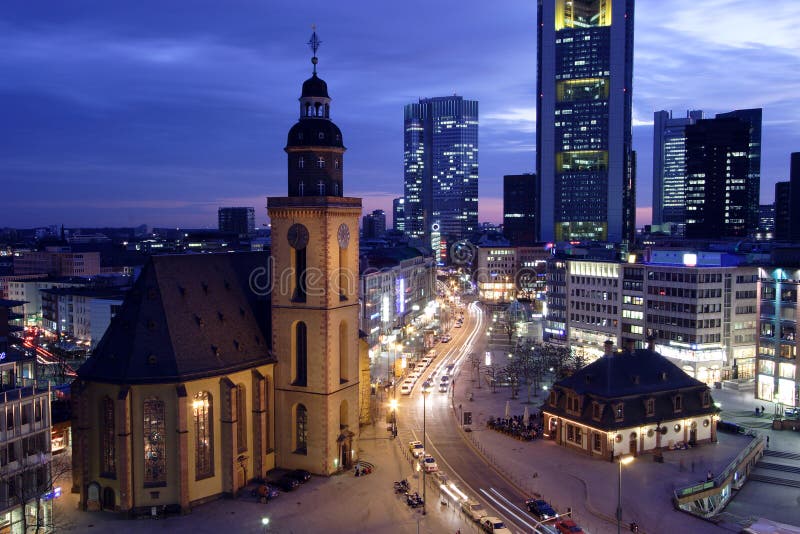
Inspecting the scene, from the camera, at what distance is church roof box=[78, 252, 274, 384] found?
57156 mm

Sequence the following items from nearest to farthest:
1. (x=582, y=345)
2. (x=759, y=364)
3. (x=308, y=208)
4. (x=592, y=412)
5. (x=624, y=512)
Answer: (x=624, y=512)
(x=308, y=208)
(x=592, y=412)
(x=759, y=364)
(x=582, y=345)

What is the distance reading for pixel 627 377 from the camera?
74812 mm

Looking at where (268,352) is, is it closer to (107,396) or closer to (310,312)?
(310,312)

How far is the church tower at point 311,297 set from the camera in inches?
2530

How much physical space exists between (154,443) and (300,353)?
49.0 feet

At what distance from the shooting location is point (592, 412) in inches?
2832

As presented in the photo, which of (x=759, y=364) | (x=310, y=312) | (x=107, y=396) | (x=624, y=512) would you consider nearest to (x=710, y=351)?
(x=759, y=364)

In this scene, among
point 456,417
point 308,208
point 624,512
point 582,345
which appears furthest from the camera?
point 582,345

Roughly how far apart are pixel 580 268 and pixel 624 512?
270 ft

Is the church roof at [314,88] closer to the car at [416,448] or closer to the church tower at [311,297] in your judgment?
the church tower at [311,297]

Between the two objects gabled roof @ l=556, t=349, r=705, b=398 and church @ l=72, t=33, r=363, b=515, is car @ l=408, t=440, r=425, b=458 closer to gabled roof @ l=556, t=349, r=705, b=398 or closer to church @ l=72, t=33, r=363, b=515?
church @ l=72, t=33, r=363, b=515

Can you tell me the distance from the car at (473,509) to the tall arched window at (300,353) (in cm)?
1829

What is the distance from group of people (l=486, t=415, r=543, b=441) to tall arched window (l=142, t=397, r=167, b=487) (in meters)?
36.5

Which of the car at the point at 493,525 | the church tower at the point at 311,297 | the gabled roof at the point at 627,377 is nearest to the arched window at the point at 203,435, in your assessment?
the church tower at the point at 311,297
